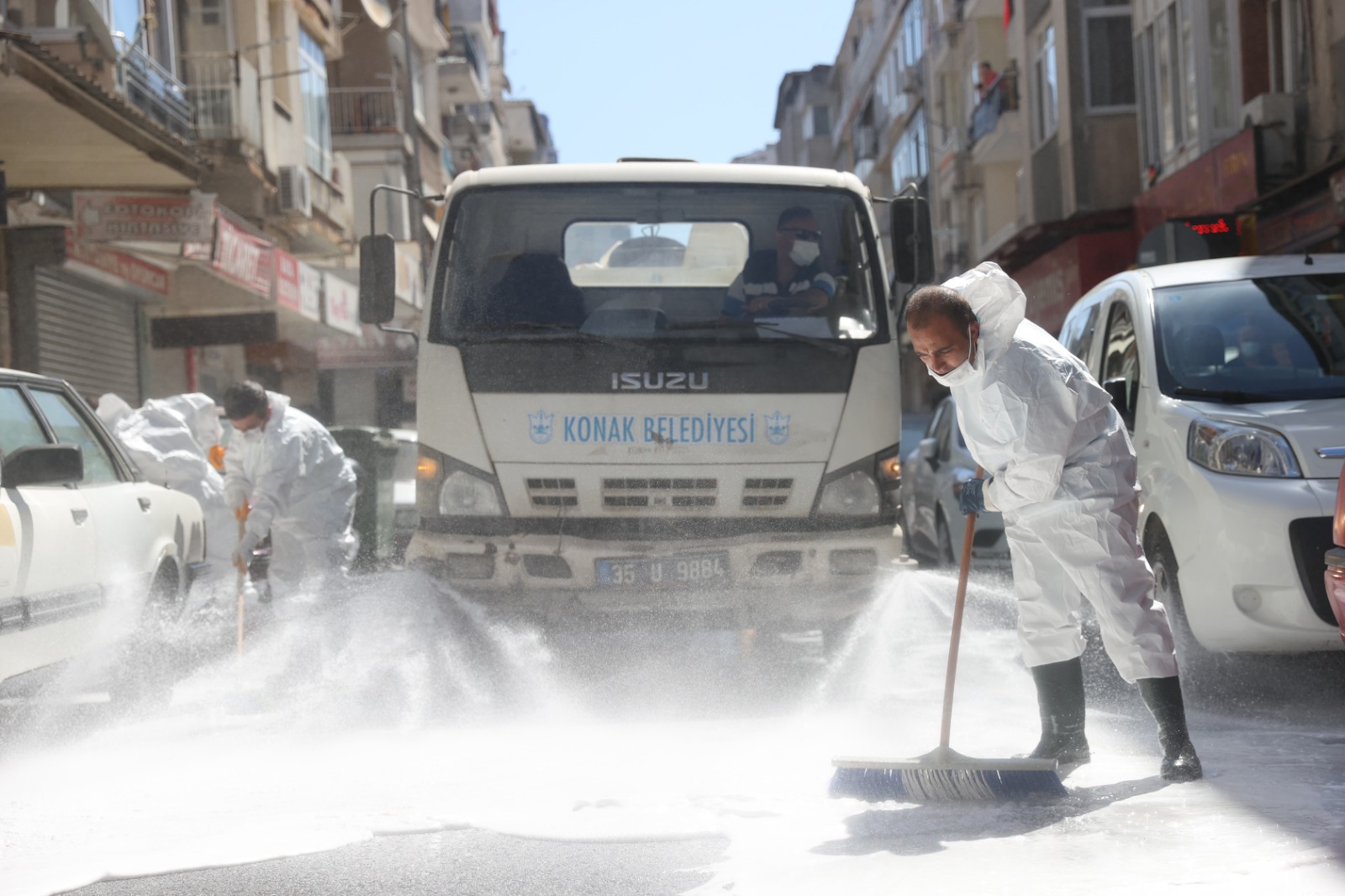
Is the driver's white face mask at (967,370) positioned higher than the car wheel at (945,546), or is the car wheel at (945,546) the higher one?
the driver's white face mask at (967,370)

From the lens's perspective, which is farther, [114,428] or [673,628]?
[114,428]

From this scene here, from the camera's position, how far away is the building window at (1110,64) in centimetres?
2323

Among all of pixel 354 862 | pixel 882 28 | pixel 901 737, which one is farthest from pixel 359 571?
pixel 882 28

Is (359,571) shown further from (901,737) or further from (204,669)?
(901,737)

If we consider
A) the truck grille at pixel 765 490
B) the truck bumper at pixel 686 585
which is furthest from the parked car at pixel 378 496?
the truck grille at pixel 765 490

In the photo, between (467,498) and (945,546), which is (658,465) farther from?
(945,546)

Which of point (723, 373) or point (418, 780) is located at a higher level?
point (723, 373)

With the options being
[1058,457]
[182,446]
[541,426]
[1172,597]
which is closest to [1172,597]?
[1172,597]

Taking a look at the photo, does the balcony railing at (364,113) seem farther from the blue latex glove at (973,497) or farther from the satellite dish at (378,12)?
the blue latex glove at (973,497)

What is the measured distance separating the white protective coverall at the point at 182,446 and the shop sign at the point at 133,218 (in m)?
3.22

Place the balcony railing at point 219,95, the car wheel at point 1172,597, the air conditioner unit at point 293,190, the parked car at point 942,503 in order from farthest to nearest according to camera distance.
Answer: the air conditioner unit at point 293,190 < the balcony railing at point 219,95 < the parked car at point 942,503 < the car wheel at point 1172,597

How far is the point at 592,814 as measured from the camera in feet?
14.3

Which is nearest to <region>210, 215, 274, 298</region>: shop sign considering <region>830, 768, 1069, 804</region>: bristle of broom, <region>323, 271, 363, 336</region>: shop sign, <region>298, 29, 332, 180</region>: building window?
<region>323, 271, 363, 336</region>: shop sign

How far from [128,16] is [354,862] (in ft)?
50.6
